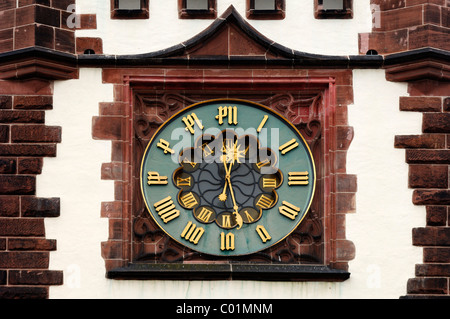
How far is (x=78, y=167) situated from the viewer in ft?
60.5

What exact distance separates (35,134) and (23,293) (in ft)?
5.93

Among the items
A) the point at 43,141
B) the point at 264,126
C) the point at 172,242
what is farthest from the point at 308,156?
the point at 43,141

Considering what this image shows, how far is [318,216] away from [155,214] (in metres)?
1.84

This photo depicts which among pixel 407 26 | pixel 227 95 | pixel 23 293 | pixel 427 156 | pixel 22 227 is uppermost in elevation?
pixel 407 26

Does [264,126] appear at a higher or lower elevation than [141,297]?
higher

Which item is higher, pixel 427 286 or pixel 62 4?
pixel 62 4

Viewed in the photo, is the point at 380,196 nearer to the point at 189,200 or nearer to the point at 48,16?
the point at 189,200

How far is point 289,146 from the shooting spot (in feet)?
61.6

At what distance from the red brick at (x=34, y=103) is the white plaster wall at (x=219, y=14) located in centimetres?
90

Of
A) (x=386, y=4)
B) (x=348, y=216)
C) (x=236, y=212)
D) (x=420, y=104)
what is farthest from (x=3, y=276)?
(x=386, y=4)

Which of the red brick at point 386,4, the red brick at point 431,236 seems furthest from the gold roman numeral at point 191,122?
the red brick at point 431,236

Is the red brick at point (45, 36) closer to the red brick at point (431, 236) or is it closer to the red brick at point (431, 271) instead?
the red brick at point (431, 236)

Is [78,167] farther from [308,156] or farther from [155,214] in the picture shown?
[308,156]
